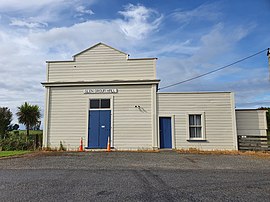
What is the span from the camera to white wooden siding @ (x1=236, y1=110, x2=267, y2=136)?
52.5ft

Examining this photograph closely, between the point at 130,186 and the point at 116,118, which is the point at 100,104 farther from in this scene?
the point at 130,186

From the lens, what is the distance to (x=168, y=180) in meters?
6.61

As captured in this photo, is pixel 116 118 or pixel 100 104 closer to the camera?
pixel 116 118

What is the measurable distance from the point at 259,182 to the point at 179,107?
31.5 feet

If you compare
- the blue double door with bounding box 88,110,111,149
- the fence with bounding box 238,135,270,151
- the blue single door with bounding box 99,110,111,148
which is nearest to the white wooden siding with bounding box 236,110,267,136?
the fence with bounding box 238,135,270,151

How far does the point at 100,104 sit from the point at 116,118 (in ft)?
4.92

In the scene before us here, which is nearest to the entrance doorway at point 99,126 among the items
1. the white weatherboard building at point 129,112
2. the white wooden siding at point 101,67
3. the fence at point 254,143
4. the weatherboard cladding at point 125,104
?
the white weatherboard building at point 129,112

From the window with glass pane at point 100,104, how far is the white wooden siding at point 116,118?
13.7 inches

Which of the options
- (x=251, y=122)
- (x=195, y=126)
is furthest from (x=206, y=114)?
(x=251, y=122)

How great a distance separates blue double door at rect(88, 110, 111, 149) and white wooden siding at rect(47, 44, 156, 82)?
99.9 inches

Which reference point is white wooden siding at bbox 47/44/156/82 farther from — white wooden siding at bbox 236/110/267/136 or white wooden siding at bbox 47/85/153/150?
white wooden siding at bbox 236/110/267/136

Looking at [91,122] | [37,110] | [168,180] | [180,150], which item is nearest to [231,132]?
[180,150]

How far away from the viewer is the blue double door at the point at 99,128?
15805 mm

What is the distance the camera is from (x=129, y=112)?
16.0 metres
